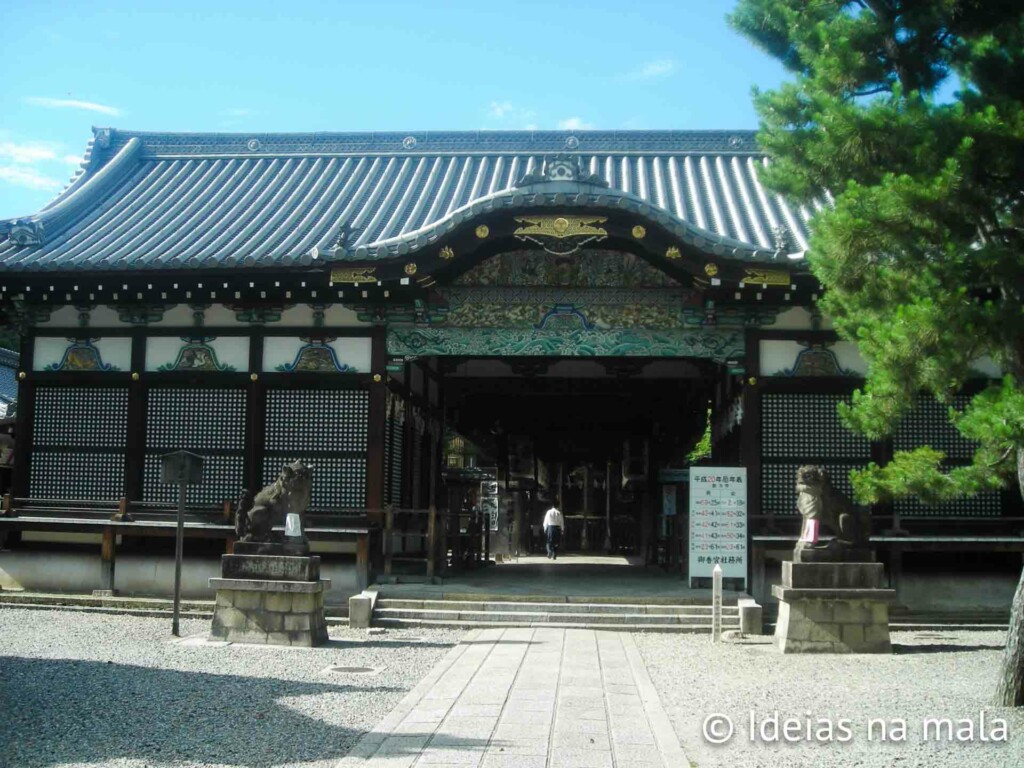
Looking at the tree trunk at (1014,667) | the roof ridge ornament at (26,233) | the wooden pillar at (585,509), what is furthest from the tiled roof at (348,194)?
the wooden pillar at (585,509)

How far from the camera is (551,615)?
507 inches

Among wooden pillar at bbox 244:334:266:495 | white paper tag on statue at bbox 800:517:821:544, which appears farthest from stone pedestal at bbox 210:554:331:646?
white paper tag on statue at bbox 800:517:821:544

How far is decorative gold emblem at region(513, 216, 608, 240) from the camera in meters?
13.4

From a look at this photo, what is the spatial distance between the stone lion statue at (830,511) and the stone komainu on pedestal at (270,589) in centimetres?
554

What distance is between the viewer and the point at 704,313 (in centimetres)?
1426

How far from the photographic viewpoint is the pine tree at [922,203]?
25.5 feet

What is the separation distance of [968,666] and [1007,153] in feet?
16.9

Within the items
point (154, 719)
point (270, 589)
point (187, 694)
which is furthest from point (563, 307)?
point (154, 719)

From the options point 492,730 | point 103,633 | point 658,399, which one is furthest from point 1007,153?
point 658,399

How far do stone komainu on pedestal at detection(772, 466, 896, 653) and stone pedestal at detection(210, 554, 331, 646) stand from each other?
5.22 metres

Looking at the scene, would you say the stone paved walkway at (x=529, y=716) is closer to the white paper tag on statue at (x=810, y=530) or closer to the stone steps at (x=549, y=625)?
the stone steps at (x=549, y=625)

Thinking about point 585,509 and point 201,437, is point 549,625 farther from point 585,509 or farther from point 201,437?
point 585,509

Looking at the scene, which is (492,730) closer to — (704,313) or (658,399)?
(704,313)

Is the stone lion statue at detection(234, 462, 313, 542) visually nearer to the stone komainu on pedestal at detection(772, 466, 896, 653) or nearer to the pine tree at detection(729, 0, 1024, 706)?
the stone komainu on pedestal at detection(772, 466, 896, 653)
